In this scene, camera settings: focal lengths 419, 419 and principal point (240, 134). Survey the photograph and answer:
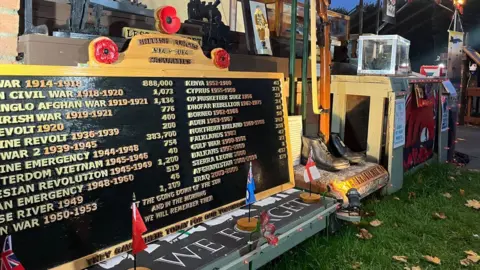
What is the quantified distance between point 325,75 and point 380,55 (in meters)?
1.05

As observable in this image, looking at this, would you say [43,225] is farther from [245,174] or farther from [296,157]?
[296,157]

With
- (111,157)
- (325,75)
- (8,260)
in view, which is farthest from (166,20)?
(325,75)

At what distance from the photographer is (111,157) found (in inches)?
90.5

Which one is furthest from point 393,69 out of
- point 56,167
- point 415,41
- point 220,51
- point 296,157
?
point 415,41

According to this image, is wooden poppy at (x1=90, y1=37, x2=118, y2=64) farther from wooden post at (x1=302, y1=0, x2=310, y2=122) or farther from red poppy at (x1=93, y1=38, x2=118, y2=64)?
wooden post at (x1=302, y1=0, x2=310, y2=122)

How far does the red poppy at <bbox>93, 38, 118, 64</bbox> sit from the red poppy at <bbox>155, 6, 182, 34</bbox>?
1.35 ft

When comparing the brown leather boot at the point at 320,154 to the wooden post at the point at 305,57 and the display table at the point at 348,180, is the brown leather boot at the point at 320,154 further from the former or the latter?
the wooden post at the point at 305,57

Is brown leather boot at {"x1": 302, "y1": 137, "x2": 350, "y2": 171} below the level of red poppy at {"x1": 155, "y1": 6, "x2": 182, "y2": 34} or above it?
below

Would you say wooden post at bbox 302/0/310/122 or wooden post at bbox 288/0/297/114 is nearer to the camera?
wooden post at bbox 288/0/297/114

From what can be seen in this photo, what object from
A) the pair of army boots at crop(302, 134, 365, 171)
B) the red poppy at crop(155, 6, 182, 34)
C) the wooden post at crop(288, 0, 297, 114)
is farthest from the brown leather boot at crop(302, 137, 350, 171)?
the red poppy at crop(155, 6, 182, 34)

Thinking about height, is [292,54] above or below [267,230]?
above

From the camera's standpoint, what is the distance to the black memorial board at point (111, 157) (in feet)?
6.40

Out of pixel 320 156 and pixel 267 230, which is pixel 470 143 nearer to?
pixel 320 156

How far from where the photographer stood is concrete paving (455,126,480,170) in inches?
314
